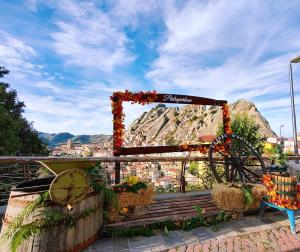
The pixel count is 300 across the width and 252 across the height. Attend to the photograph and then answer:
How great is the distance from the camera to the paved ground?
14.1ft

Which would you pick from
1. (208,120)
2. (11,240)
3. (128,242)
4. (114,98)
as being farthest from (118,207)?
(208,120)

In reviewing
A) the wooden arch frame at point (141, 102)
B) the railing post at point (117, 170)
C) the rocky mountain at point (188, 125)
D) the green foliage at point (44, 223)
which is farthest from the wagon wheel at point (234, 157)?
the rocky mountain at point (188, 125)

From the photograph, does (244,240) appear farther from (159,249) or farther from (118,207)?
(118,207)

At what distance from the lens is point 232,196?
5.60m

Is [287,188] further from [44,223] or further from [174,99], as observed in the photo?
[44,223]

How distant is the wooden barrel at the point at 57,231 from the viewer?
11.8ft

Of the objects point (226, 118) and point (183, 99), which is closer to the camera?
point (183, 99)

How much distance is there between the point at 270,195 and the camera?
5.52m

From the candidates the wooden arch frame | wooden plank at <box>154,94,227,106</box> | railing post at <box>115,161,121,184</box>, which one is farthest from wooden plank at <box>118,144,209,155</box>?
wooden plank at <box>154,94,227,106</box>

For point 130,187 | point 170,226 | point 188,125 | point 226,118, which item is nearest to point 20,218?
point 130,187

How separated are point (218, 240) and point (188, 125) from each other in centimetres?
13745

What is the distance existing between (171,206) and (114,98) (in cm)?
317

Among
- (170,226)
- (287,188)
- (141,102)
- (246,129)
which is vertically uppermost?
(141,102)

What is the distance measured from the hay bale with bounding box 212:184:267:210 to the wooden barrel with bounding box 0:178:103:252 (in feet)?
9.60
